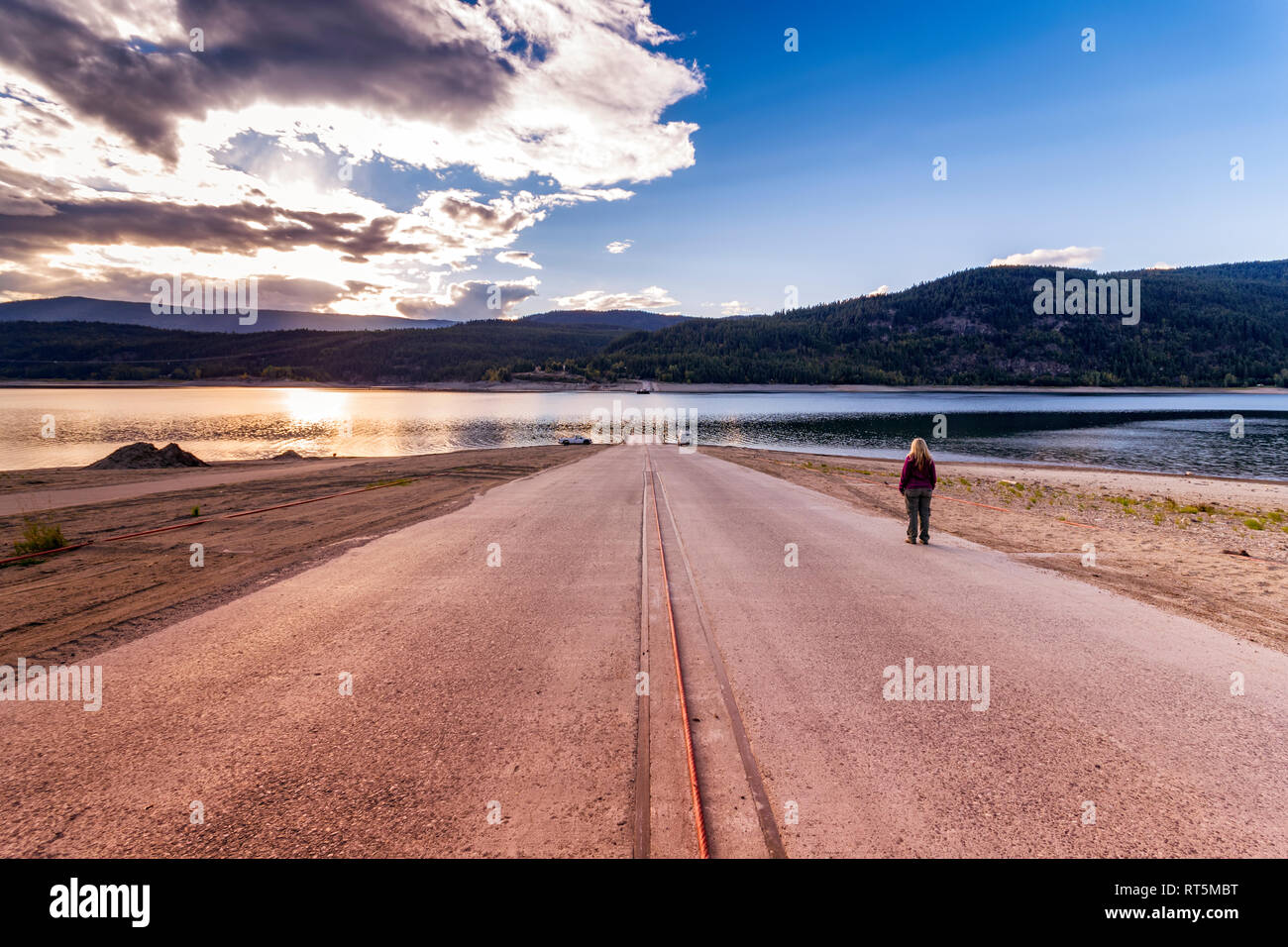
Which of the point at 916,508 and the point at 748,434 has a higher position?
the point at 748,434

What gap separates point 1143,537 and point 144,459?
1774 inches

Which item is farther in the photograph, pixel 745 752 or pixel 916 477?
pixel 916 477

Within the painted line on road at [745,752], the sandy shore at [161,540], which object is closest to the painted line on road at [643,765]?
the painted line on road at [745,752]

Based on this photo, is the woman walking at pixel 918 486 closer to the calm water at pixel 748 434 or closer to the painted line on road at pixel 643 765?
the painted line on road at pixel 643 765

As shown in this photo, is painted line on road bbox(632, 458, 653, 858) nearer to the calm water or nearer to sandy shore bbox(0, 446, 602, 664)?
sandy shore bbox(0, 446, 602, 664)

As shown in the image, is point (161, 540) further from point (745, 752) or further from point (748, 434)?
point (748, 434)

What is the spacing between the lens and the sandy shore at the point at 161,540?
692 cm

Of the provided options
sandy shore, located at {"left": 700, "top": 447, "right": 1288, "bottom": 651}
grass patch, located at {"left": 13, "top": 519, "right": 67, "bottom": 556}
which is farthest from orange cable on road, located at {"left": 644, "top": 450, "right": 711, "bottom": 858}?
grass patch, located at {"left": 13, "top": 519, "right": 67, "bottom": 556}

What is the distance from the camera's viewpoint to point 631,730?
4.49 metres

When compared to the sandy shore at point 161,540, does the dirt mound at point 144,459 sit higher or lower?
higher

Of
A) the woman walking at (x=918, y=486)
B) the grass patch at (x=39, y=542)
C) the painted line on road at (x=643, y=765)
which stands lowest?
the painted line on road at (x=643, y=765)

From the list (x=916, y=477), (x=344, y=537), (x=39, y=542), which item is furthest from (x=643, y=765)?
(x=39, y=542)

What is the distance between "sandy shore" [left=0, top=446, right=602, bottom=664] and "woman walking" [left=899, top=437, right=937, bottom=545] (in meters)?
11.5

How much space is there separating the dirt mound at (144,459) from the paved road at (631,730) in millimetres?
32658
